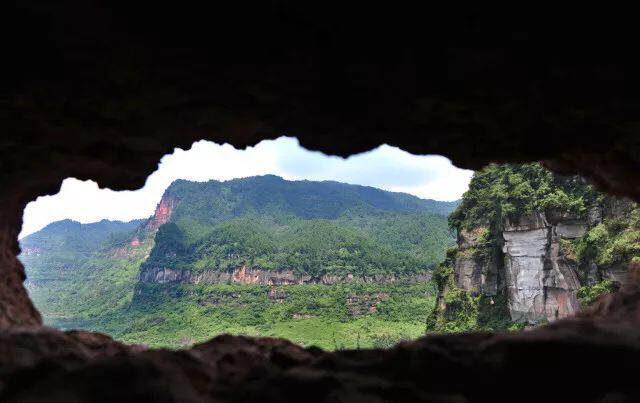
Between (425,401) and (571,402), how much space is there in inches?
57.1

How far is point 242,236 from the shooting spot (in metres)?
128

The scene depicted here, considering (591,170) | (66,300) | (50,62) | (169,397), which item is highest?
(50,62)

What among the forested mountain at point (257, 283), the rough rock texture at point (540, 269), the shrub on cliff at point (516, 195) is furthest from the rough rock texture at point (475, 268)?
the forested mountain at point (257, 283)

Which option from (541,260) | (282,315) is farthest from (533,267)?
(282,315)

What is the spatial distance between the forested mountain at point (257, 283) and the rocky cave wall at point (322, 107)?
5804 centimetres

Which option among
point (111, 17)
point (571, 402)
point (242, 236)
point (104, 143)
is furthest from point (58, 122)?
point (242, 236)

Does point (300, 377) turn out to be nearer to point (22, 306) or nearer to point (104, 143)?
point (104, 143)

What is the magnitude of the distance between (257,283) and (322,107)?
4230 inches

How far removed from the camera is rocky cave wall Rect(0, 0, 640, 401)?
392cm

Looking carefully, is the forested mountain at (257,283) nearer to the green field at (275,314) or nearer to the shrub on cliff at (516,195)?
the green field at (275,314)

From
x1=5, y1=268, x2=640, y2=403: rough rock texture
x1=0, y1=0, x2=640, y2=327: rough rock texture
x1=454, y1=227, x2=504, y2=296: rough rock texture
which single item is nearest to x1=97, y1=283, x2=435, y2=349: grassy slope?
x1=454, y1=227, x2=504, y2=296: rough rock texture

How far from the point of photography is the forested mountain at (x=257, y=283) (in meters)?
81.8

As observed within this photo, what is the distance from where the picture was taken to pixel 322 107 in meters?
5.75

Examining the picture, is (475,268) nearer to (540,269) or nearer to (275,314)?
(540,269)
